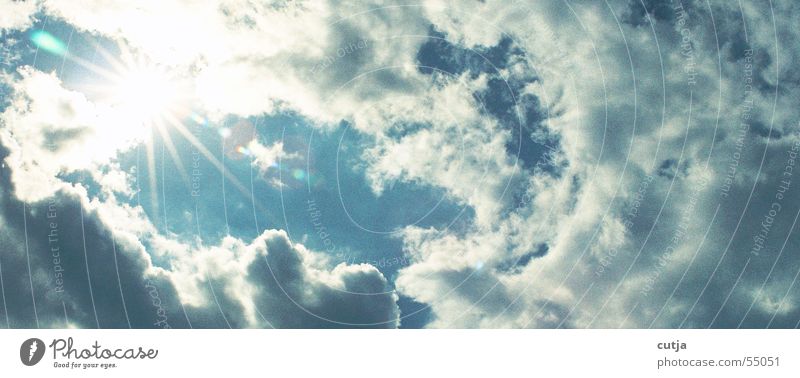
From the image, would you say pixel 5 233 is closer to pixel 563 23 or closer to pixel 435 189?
pixel 435 189

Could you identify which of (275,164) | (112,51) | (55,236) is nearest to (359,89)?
(275,164)

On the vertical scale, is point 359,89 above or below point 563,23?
below

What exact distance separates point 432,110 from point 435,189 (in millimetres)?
4621

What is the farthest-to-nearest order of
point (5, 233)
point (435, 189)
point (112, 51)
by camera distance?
point (435, 189)
point (112, 51)
point (5, 233)

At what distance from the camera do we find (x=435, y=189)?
2430 cm

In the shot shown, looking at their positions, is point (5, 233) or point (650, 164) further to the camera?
point (650, 164)
